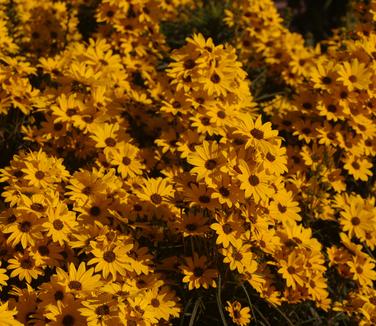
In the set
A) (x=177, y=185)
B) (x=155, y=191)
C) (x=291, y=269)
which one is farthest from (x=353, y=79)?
(x=155, y=191)

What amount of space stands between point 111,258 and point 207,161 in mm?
814

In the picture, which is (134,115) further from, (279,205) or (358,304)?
(358,304)

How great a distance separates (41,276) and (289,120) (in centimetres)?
257

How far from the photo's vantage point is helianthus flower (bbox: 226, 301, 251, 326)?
3289 mm

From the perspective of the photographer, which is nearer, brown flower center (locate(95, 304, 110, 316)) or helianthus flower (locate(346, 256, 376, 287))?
brown flower center (locate(95, 304, 110, 316))

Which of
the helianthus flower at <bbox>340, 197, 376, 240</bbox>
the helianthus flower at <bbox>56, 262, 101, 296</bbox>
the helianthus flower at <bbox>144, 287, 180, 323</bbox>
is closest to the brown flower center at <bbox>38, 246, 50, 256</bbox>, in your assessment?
the helianthus flower at <bbox>56, 262, 101, 296</bbox>

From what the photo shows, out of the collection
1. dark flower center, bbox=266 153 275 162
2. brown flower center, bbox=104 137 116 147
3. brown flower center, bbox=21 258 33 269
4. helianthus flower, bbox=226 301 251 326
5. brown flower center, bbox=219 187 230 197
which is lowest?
helianthus flower, bbox=226 301 251 326

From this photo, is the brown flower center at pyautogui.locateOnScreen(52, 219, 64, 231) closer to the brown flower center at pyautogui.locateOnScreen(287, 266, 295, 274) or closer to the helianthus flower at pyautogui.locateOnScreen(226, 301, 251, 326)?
the helianthus flower at pyautogui.locateOnScreen(226, 301, 251, 326)

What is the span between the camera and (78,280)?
9.53 feet

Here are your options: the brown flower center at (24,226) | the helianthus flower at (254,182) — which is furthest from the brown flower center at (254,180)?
the brown flower center at (24,226)

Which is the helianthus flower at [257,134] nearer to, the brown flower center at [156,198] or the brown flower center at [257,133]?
the brown flower center at [257,133]

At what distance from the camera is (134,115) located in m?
4.72

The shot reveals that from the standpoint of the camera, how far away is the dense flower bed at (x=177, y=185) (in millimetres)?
3080

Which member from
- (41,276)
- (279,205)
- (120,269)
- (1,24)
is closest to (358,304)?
(279,205)
